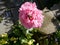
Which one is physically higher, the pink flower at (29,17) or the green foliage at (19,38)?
the pink flower at (29,17)

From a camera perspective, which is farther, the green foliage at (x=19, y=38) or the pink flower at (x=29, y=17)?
the green foliage at (x=19, y=38)

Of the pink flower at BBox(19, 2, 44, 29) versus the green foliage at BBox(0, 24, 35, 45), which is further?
the green foliage at BBox(0, 24, 35, 45)

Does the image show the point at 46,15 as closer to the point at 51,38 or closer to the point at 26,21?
the point at 51,38

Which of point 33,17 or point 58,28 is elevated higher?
point 33,17

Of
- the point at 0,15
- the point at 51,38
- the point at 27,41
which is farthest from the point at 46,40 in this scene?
the point at 0,15

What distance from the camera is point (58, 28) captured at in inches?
178

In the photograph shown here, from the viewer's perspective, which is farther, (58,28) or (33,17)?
(58,28)

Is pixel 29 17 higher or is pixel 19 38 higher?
pixel 29 17

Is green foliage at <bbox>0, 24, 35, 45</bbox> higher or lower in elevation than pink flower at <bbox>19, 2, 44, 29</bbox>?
lower

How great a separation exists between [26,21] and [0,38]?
2.86 feet

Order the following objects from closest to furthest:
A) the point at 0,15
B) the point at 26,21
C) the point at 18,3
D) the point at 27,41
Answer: the point at 26,21
the point at 27,41
the point at 0,15
the point at 18,3

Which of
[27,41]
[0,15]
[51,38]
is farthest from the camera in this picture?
[0,15]

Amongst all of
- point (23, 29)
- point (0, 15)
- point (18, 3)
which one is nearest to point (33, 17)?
point (23, 29)

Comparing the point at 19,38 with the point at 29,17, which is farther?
the point at 19,38
